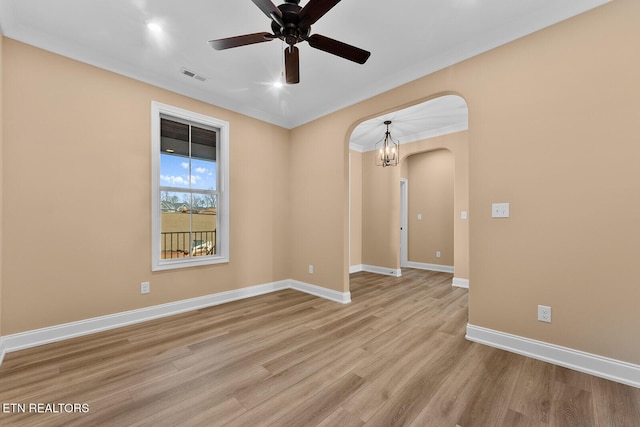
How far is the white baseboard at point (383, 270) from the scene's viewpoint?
5477mm

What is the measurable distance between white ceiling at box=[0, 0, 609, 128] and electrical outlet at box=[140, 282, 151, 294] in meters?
2.37

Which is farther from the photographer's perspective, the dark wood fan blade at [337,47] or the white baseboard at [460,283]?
the white baseboard at [460,283]

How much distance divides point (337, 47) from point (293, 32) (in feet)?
1.18

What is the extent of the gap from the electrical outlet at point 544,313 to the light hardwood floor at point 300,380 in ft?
1.15

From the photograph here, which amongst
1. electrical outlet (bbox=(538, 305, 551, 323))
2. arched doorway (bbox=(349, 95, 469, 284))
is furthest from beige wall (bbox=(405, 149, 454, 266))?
electrical outlet (bbox=(538, 305, 551, 323))

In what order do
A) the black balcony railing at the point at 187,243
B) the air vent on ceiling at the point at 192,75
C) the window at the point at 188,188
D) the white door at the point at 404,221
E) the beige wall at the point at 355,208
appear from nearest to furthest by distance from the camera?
the air vent on ceiling at the point at 192,75 < the window at the point at 188,188 < the black balcony railing at the point at 187,243 < the beige wall at the point at 355,208 < the white door at the point at 404,221

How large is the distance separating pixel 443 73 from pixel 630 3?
1.28 meters

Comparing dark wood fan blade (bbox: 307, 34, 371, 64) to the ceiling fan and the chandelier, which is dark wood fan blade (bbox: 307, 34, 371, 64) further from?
the chandelier

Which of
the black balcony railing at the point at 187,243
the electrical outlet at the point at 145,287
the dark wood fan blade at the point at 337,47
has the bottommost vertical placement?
the electrical outlet at the point at 145,287

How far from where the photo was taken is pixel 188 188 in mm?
3465

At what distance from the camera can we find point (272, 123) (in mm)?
4320

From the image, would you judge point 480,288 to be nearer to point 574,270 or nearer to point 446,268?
point 574,270

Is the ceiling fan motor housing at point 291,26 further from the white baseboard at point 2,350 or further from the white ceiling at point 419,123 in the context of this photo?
the white baseboard at point 2,350

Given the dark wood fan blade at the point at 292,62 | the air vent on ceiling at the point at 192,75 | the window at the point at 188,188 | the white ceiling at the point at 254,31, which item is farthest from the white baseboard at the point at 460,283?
the air vent on ceiling at the point at 192,75
